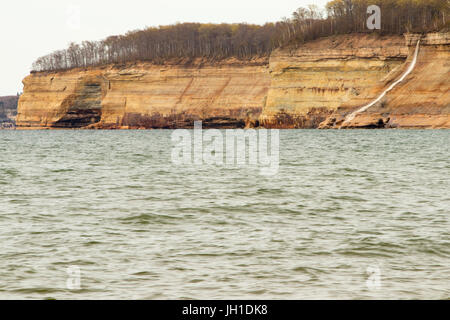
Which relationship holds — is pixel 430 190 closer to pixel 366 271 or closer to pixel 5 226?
pixel 366 271

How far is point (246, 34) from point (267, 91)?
24.7m

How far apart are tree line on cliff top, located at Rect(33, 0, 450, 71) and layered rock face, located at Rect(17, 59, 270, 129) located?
3.95 meters

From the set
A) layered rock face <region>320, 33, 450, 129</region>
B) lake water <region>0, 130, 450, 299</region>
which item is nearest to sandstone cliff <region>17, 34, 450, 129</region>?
layered rock face <region>320, 33, 450, 129</region>

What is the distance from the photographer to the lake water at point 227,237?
846cm

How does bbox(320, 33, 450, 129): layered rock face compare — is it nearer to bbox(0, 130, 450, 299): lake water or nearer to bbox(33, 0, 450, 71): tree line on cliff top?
bbox(33, 0, 450, 71): tree line on cliff top

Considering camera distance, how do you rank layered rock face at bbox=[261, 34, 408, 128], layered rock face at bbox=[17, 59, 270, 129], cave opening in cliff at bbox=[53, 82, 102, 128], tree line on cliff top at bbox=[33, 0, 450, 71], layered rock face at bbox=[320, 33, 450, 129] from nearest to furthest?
layered rock face at bbox=[320, 33, 450, 129] → layered rock face at bbox=[261, 34, 408, 128] → tree line on cliff top at bbox=[33, 0, 450, 71] → layered rock face at bbox=[17, 59, 270, 129] → cave opening in cliff at bbox=[53, 82, 102, 128]

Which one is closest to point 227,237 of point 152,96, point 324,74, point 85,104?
point 324,74

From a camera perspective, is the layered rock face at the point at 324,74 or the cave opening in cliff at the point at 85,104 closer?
the layered rock face at the point at 324,74

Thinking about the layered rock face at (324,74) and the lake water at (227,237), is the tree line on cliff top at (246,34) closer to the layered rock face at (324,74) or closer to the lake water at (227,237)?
the layered rock face at (324,74)

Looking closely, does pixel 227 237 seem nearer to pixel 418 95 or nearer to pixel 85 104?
pixel 418 95

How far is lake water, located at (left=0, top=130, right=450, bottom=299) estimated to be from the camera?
846 centimetres

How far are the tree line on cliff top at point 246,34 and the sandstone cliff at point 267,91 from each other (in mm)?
3699

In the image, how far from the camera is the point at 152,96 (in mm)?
101438

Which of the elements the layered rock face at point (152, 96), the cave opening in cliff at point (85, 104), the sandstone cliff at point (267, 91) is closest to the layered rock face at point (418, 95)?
the sandstone cliff at point (267, 91)
